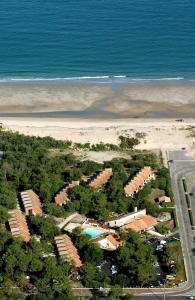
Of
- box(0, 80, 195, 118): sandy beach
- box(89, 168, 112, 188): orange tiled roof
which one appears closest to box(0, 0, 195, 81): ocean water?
box(0, 80, 195, 118): sandy beach


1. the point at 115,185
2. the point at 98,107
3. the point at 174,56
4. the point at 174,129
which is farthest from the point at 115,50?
the point at 115,185

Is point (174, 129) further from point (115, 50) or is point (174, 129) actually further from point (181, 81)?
point (115, 50)

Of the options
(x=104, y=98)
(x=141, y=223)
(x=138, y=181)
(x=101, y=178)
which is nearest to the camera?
(x=141, y=223)

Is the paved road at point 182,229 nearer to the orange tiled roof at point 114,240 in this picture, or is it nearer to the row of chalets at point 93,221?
the row of chalets at point 93,221

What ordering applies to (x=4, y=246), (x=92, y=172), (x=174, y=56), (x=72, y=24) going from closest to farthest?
(x=4, y=246), (x=92, y=172), (x=174, y=56), (x=72, y=24)

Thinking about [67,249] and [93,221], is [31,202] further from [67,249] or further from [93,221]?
[67,249]

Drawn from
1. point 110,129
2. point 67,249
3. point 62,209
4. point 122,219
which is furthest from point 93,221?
point 110,129
